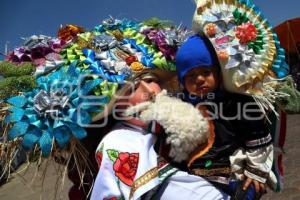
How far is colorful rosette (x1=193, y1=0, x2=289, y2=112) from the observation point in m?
2.08

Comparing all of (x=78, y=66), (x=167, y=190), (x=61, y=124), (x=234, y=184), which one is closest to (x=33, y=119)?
(x=61, y=124)

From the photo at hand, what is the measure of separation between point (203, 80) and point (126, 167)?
21.5 inches

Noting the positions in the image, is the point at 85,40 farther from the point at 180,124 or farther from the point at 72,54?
the point at 180,124

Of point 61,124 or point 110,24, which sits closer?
point 61,124

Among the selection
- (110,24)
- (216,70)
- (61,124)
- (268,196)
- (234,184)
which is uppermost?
(110,24)

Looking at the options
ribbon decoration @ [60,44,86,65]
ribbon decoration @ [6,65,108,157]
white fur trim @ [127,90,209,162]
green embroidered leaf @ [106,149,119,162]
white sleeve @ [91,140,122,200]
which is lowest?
white sleeve @ [91,140,122,200]

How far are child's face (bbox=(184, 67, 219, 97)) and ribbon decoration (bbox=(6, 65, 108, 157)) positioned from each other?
440 mm

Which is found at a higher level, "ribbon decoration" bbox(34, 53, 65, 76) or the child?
"ribbon decoration" bbox(34, 53, 65, 76)

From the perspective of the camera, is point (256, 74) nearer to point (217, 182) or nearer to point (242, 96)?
point (242, 96)

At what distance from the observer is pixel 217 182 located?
211 cm

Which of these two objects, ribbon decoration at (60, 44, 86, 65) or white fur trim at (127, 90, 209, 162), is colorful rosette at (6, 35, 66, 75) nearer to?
ribbon decoration at (60, 44, 86, 65)

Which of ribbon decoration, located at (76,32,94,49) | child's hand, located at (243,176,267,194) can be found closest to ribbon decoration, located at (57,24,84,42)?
ribbon decoration, located at (76,32,94,49)

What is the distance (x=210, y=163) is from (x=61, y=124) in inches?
29.0

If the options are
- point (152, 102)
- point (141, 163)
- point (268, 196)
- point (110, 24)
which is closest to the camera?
point (141, 163)
